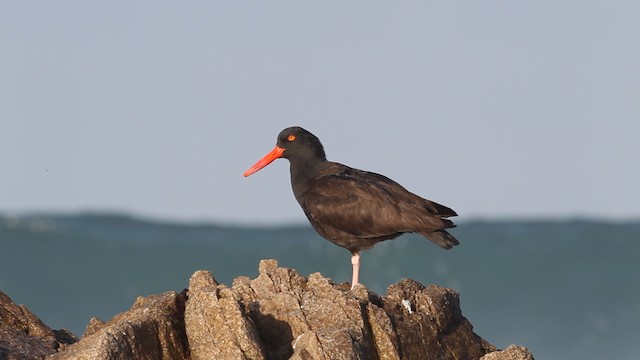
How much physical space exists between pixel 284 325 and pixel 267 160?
→ 5598 millimetres

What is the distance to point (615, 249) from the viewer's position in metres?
55.7

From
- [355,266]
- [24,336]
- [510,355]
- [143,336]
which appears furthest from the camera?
[355,266]

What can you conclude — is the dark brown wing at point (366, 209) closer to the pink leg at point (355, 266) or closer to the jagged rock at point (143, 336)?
the pink leg at point (355, 266)

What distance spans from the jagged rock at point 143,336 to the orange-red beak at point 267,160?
16.0 ft

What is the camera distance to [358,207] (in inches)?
571

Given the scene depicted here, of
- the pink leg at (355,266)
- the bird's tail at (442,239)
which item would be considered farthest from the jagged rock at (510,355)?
the pink leg at (355,266)

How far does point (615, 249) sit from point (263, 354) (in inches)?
1861

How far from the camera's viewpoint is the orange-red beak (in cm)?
1588

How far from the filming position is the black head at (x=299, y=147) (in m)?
15.5

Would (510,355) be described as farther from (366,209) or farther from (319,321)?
(366,209)

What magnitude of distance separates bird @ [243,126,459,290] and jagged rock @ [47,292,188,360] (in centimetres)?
355

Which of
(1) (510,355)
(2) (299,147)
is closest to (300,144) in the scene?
(2) (299,147)

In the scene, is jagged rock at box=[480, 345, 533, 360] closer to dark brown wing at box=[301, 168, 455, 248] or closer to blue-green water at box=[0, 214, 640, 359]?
dark brown wing at box=[301, 168, 455, 248]

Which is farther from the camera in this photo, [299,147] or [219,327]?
[299,147]
